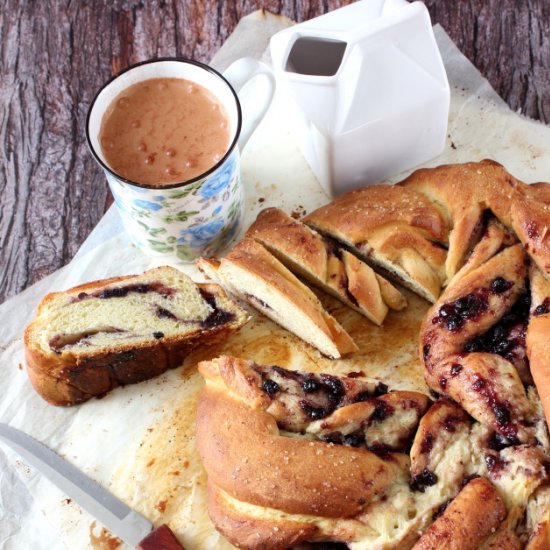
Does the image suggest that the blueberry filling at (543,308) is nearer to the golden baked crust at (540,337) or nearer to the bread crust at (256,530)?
the golden baked crust at (540,337)

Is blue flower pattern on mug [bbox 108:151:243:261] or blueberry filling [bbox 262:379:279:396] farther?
blue flower pattern on mug [bbox 108:151:243:261]

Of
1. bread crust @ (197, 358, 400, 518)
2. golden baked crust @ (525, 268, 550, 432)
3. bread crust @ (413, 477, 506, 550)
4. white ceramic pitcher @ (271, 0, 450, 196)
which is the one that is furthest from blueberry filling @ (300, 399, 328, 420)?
white ceramic pitcher @ (271, 0, 450, 196)

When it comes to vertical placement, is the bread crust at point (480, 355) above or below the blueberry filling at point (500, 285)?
below

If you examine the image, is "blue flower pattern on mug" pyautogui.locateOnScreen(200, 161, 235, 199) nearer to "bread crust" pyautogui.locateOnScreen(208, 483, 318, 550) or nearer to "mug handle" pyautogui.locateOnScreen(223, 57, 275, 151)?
"mug handle" pyautogui.locateOnScreen(223, 57, 275, 151)

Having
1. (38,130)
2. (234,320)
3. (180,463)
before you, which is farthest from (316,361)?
(38,130)

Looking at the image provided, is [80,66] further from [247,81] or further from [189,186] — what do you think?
[189,186]

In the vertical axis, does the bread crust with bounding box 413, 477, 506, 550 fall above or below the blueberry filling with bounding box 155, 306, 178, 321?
below

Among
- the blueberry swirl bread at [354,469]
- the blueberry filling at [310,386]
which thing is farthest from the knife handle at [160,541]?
the blueberry filling at [310,386]
